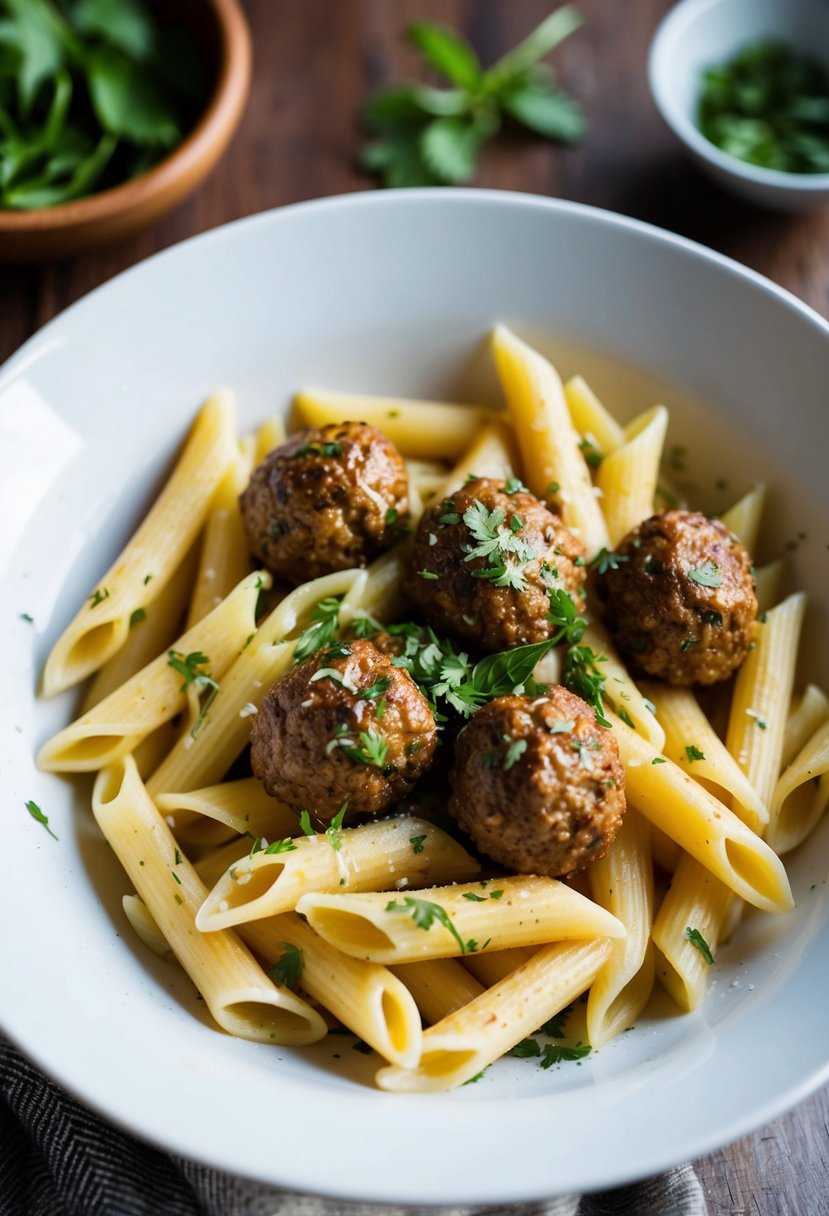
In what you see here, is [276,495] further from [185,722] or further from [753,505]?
[753,505]

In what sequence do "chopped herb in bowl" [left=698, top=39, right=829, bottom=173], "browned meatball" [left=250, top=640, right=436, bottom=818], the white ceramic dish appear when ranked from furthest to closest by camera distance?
"chopped herb in bowl" [left=698, top=39, right=829, bottom=173] < "browned meatball" [left=250, top=640, right=436, bottom=818] < the white ceramic dish

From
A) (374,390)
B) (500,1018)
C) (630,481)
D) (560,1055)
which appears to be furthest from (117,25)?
(560,1055)

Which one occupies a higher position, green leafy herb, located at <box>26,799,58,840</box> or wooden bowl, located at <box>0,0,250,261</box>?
wooden bowl, located at <box>0,0,250,261</box>

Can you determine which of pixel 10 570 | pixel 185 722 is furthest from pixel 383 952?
pixel 10 570

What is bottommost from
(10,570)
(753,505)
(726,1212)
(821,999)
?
(726,1212)

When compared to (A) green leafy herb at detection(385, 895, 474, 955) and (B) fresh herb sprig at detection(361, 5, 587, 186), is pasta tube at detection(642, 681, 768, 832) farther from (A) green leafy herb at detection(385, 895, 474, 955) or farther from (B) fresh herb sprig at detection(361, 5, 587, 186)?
(B) fresh herb sprig at detection(361, 5, 587, 186)

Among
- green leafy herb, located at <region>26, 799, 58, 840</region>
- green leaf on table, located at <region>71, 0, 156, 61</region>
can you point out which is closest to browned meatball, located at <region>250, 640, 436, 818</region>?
green leafy herb, located at <region>26, 799, 58, 840</region>

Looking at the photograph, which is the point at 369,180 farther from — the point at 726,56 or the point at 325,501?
the point at 325,501
